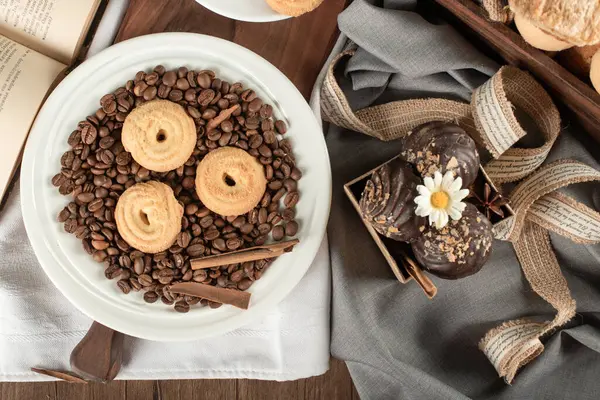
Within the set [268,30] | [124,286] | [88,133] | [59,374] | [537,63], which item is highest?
[537,63]

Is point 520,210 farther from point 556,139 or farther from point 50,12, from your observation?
point 50,12

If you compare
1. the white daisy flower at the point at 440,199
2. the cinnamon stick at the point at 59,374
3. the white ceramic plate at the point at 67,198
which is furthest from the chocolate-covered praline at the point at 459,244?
the cinnamon stick at the point at 59,374


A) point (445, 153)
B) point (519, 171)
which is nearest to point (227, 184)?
point (445, 153)

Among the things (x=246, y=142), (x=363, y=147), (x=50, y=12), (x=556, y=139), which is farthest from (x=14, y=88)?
(x=556, y=139)

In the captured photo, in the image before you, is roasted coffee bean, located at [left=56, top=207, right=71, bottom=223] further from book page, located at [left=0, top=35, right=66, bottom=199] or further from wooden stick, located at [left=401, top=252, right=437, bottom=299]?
wooden stick, located at [left=401, top=252, right=437, bottom=299]

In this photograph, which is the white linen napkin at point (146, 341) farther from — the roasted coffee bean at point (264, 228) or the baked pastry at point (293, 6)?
the baked pastry at point (293, 6)

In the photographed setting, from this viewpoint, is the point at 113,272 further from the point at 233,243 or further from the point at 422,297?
the point at 422,297
